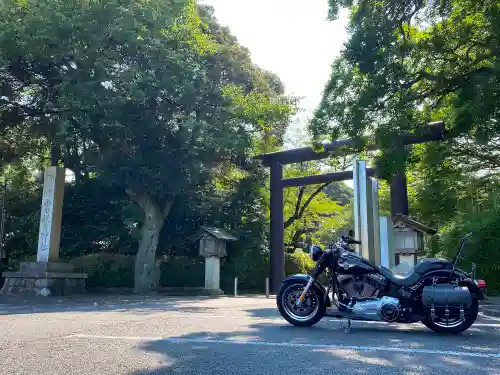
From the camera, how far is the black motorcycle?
233 inches

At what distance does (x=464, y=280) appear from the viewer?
19.8 ft

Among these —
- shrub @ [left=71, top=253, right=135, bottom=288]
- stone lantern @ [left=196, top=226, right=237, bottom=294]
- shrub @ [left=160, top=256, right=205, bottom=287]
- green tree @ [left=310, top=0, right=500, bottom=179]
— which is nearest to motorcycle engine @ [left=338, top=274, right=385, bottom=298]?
green tree @ [left=310, top=0, right=500, bottom=179]

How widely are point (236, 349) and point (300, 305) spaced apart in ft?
6.28

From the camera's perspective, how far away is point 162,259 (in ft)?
66.4

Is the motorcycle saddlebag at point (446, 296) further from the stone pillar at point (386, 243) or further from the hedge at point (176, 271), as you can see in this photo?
the hedge at point (176, 271)

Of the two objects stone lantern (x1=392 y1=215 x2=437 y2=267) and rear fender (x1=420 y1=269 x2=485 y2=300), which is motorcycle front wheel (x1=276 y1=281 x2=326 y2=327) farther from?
stone lantern (x1=392 y1=215 x2=437 y2=267)

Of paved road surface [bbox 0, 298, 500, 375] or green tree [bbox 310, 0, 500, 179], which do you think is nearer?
paved road surface [bbox 0, 298, 500, 375]

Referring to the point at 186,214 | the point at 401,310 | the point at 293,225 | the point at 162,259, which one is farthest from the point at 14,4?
the point at 293,225

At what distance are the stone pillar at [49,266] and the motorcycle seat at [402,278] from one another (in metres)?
11.6

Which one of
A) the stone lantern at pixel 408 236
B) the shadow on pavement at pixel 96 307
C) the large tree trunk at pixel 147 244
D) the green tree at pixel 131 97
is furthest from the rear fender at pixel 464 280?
the large tree trunk at pixel 147 244

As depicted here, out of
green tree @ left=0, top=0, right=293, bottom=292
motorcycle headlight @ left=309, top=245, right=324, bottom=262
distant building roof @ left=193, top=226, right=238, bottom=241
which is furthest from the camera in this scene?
distant building roof @ left=193, top=226, right=238, bottom=241

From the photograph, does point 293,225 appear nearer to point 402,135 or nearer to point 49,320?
point 402,135

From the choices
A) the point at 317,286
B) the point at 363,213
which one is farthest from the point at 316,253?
the point at 363,213

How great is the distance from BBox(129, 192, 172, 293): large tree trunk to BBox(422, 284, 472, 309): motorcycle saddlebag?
13000mm
